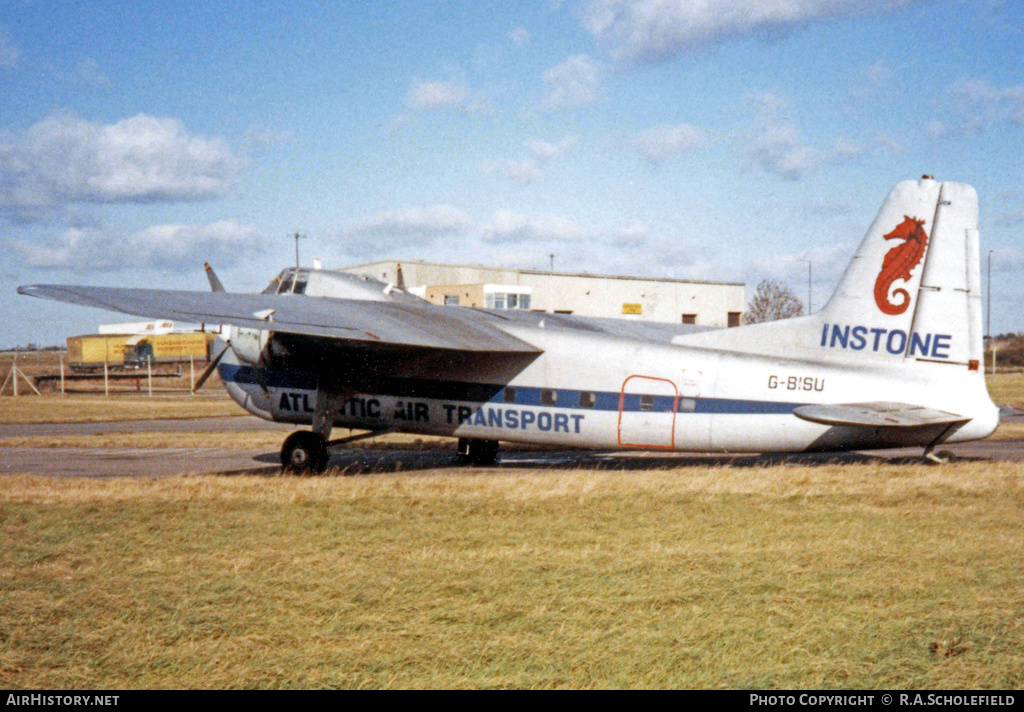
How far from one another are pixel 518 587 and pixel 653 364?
9224 mm

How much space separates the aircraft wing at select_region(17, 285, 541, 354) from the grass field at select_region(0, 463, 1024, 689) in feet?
10.3

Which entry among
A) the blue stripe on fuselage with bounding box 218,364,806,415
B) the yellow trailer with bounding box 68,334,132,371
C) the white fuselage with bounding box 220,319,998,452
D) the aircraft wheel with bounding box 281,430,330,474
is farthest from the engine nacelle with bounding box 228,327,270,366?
the yellow trailer with bounding box 68,334,132,371

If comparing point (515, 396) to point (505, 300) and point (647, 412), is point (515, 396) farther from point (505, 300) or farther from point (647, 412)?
point (505, 300)

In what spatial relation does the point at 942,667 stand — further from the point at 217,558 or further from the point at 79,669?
the point at 217,558

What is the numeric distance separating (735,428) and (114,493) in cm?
1171

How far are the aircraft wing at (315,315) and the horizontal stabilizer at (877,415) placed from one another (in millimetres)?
5995

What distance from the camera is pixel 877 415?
14.7 meters

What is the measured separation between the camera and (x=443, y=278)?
237 ft

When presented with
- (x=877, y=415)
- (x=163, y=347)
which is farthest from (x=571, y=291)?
(x=877, y=415)

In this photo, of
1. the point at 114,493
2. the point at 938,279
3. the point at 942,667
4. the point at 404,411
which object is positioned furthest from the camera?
the point at 404,411

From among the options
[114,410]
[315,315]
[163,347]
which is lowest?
[114,410]

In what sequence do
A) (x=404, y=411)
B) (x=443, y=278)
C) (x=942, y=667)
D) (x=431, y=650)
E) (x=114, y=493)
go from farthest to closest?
(x=443, y=278), (x=404, y=411), (x=114, y=493), (x=431, y=650), (x=942, y=667)

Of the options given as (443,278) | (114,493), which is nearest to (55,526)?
(114,493)

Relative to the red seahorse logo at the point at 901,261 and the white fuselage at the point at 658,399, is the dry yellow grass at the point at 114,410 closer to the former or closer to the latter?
the white fuselage at the point at 658,399
